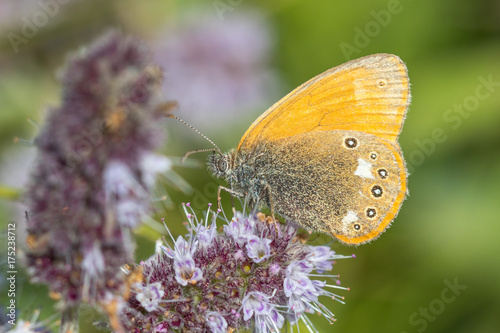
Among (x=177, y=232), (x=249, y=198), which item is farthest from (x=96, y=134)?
(x=177, y=232)

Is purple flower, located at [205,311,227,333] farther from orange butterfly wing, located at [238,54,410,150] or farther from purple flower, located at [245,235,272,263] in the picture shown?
orange butterfly wing, located at [238,54,410,150]

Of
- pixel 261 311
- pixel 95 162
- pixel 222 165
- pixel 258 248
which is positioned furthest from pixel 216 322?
pixel 222 165

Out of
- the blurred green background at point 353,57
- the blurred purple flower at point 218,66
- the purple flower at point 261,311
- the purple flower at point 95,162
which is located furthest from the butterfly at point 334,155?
the blurred purple flower at point 218,66

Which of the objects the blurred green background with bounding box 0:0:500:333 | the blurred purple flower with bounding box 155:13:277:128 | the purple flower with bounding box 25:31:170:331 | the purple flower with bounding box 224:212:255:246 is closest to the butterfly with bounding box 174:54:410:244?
the purple flower with bounding box 224:212:255:246

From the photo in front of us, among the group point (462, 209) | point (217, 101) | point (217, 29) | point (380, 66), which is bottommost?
point (462, 209)

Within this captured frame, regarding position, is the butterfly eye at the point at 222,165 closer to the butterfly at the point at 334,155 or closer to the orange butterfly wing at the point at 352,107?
the butterfly at the point at 334,155

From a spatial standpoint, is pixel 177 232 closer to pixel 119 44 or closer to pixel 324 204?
pixel 324 204

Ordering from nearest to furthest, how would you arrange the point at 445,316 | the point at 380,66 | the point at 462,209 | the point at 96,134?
the point at 96,134 < the point at 380,66 < the point at 445,316 < the point at 462,209
